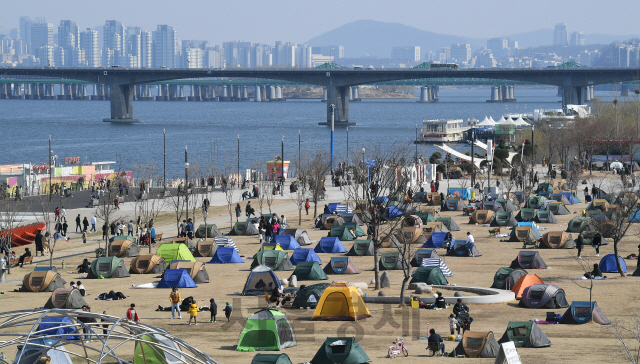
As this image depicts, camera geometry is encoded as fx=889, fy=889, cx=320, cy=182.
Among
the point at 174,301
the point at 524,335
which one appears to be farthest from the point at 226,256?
the point at 524,335

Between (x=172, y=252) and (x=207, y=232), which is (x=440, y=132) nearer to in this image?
(x=207, y=232)

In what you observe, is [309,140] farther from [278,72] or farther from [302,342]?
[302,342]

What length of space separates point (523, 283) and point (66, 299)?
14605 millimetres

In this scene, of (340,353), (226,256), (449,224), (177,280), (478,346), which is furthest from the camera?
(449,224)

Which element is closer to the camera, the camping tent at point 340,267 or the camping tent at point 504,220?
the camping tent at point 340,267

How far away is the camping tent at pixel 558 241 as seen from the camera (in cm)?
4022

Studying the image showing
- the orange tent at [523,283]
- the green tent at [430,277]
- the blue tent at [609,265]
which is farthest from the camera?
the blue tent at [609,265]

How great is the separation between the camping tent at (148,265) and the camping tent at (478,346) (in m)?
17.3

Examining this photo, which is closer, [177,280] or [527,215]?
[177,280]

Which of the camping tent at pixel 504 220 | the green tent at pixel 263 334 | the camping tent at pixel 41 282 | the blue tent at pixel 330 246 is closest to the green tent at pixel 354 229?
the blue tent at pixel 330 246

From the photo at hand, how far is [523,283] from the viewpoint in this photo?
29016mm

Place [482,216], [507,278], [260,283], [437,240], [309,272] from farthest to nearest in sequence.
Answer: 1. [482,216]
2. [437,240]
3. [309,272]
4. [260,283]
5. [507,278]

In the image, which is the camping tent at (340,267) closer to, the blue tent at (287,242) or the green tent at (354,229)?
the blue tent at (287,242)

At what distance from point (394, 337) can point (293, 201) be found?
38.4 m
